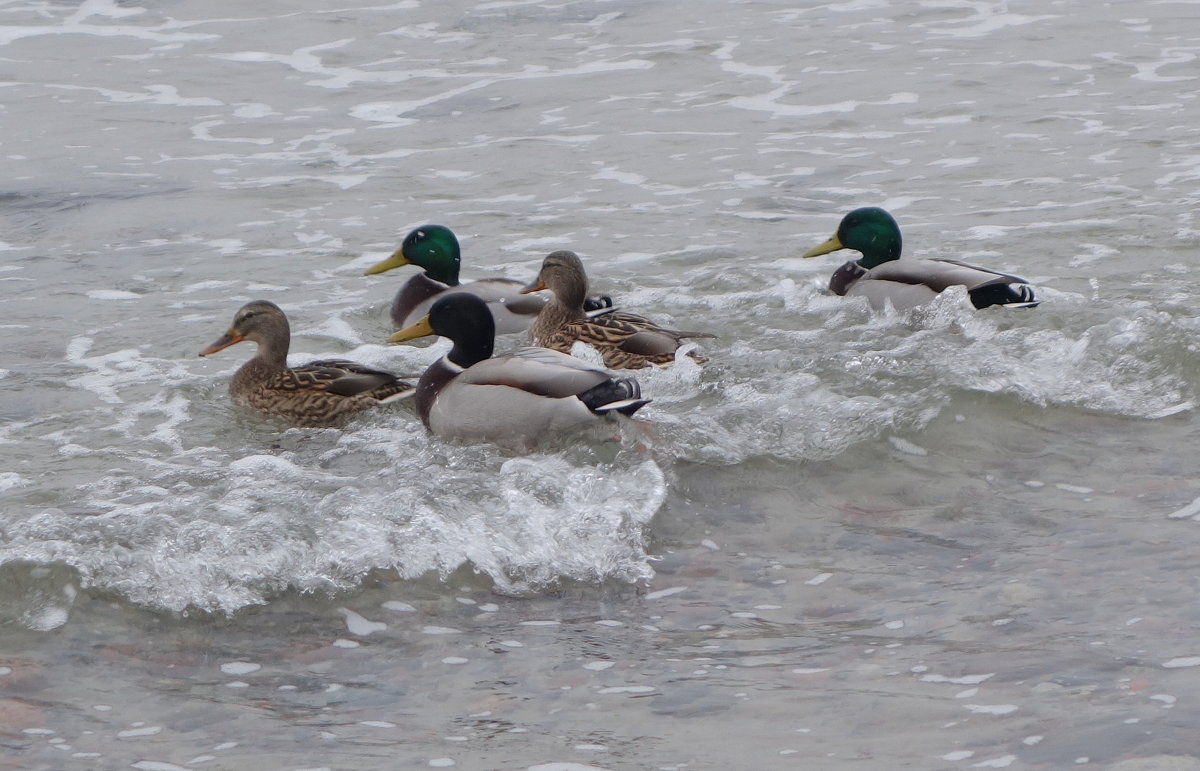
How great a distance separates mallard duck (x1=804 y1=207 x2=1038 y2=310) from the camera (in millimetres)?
8172

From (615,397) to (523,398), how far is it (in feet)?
1.42

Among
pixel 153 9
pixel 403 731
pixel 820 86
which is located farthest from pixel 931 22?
pixel 403 731

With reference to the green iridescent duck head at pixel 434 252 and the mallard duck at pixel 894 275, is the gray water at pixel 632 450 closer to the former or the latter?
the mallard duck at pixel 894 275

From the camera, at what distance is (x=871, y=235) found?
9234mm

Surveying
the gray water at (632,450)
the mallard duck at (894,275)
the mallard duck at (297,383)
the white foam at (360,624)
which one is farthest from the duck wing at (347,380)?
the mallard duck at (894,275)

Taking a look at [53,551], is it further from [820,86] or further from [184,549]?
[820,86]

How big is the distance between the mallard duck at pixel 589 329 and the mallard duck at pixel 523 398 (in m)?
0.77

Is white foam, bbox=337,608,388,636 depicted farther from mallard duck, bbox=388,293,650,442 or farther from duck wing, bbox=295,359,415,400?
duck wing, bbox=295,359,415,400

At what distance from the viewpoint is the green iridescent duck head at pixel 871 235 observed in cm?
922

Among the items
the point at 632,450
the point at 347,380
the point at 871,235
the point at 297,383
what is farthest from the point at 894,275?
the point at 297,383

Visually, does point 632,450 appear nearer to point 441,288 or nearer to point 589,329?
point 589,329

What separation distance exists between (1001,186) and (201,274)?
5.74m

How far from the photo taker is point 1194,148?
1177 centimetres

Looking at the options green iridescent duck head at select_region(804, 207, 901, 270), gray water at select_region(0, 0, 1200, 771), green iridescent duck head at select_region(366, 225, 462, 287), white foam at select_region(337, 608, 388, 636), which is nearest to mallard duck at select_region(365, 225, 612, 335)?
green iridescent duck head at select_region(366, 225, 462, 287)
